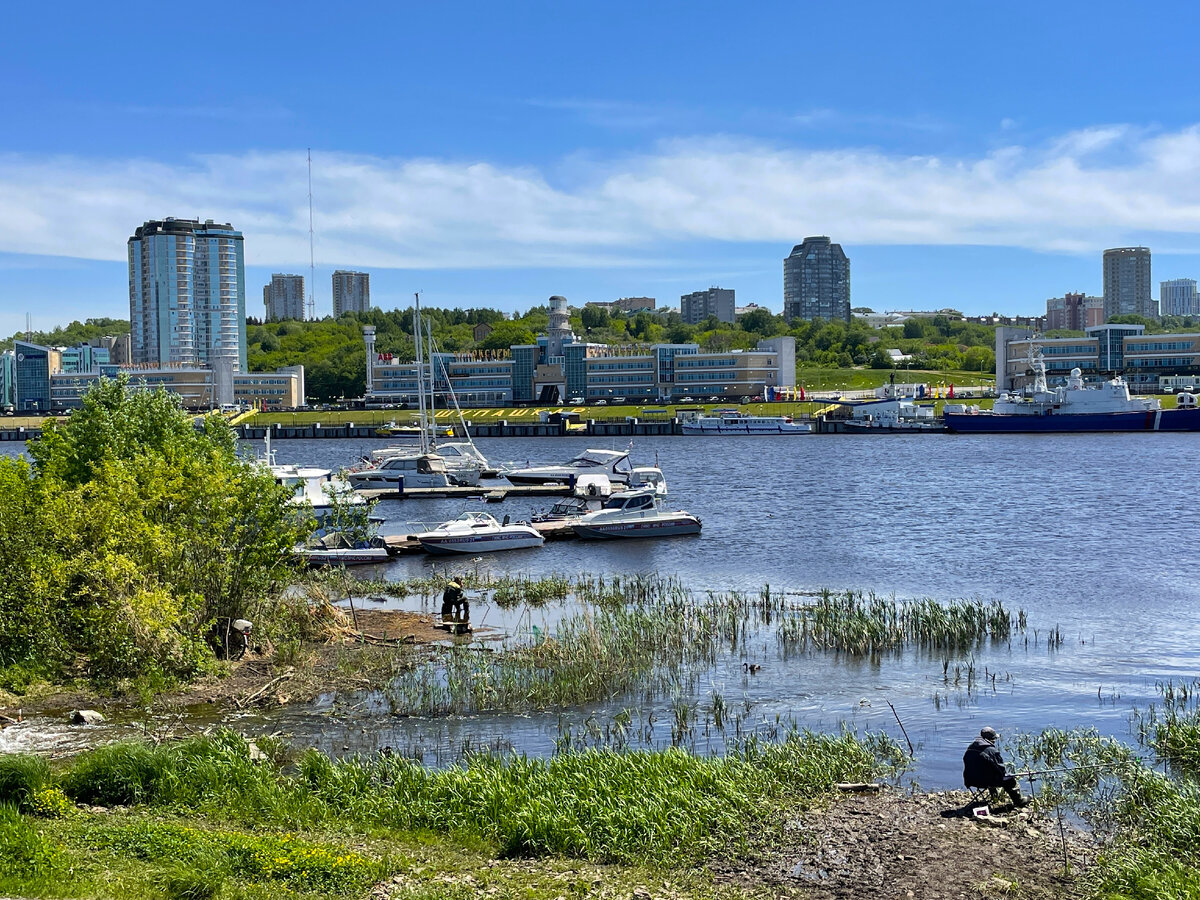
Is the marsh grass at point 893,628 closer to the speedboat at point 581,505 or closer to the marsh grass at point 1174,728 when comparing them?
the marsh grass at point 1174,728

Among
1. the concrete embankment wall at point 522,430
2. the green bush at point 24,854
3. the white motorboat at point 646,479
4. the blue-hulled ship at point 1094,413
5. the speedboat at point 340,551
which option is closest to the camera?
the green bush at point 24,854

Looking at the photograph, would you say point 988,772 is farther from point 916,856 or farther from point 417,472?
point 417,472

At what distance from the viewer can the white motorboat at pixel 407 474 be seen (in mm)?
82375

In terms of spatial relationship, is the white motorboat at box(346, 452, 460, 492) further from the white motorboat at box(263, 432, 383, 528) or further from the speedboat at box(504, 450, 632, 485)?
the white motorboat at box(263, 432, 383, 528)

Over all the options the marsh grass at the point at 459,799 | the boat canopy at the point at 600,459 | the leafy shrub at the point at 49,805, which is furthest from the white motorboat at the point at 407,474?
the leafy shrub at the point at 49,805

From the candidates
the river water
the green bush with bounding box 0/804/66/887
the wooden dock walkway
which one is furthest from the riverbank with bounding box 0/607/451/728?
the wooden dock walkway

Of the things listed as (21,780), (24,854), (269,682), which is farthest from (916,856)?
(269,682)

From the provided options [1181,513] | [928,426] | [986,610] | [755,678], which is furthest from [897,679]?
[928,426]

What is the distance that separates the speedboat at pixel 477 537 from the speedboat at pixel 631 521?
390 cm

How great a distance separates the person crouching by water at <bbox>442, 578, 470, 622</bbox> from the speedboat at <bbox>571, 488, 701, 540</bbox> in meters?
20.7

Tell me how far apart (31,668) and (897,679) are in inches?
749

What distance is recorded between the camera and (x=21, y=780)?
640 inches

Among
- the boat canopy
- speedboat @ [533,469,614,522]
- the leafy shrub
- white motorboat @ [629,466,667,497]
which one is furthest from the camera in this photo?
the boat canopy

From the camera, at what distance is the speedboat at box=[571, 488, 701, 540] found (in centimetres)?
5553
